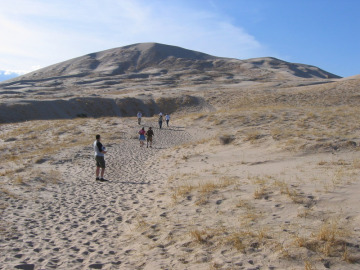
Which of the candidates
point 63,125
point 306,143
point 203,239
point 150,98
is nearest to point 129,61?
point 150,98

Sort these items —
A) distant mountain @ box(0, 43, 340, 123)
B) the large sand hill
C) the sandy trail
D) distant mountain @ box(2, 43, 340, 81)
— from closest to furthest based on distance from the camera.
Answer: the large sand hill
the sandy trail
distant mountain @ box(0, 43, 340, 123)
distant mountain @ box(2, 43, 340, 81)

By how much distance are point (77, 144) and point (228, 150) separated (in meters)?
11.2

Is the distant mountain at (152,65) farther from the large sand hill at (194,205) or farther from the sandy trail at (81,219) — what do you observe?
the sandy trail at (81,219)

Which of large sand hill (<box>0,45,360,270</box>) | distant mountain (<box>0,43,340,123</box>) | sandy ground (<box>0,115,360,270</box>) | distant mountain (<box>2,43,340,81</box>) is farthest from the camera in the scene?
distant mountain (<box>2,43,340,81</box>)

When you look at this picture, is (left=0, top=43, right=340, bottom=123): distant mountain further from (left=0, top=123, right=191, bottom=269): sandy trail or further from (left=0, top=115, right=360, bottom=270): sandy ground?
(left=0, top=115, right=360, bottom=270): sandy ground

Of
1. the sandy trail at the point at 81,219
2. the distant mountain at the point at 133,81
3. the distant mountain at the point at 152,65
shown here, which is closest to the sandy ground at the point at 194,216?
the sandy trail at the point at 81,219

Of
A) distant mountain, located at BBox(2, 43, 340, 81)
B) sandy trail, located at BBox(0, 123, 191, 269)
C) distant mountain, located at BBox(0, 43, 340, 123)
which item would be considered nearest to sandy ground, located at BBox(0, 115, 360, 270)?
sandy trail, located at BBox(0, 123, 191, 269)

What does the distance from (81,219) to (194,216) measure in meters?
3.11

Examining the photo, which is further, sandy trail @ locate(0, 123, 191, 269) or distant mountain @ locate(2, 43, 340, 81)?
distant mountain @ locate(2, 43, 340, 81)

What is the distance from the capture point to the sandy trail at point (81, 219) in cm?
592

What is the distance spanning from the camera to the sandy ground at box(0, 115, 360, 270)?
17.8 feet

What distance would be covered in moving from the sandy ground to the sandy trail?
0.03 m

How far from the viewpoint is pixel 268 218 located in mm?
6941

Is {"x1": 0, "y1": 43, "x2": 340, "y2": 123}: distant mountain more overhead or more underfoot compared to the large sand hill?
Result: more overhead
